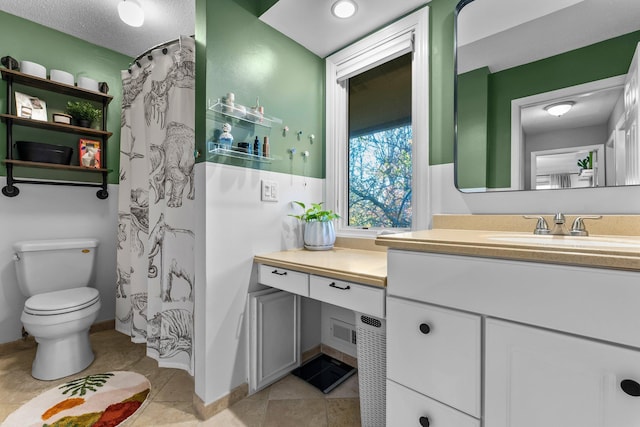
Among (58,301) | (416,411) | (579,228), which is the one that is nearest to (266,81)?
(579,228)

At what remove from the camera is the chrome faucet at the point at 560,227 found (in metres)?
1.07

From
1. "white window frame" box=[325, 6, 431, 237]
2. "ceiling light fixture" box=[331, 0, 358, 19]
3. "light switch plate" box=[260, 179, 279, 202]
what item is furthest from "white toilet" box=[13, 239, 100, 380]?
"ceiling light fixture" box=[331, 0, 358, 19]

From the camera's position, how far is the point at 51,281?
2.03 m

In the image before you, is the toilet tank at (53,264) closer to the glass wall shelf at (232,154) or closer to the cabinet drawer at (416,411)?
the glass wall shelf at (232,154)

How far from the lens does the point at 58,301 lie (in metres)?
1.80

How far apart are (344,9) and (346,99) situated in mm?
567

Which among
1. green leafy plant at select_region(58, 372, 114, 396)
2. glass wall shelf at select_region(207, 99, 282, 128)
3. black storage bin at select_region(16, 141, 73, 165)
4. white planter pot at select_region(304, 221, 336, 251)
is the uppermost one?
glass wall shelf at select_region(207, 99, 282, 128)

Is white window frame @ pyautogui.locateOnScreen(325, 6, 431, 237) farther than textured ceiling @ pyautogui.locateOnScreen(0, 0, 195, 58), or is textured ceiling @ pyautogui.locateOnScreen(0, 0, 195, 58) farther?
textured ceiling @ pyautogui.locateOnScreen(0, 0, 195, 58)

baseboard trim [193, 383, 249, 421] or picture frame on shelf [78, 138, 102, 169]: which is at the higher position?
picture frame on shelf [78, 138, 102, 169]

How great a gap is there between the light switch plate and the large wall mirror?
1.03 m

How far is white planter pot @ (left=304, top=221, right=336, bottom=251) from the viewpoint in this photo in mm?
1811

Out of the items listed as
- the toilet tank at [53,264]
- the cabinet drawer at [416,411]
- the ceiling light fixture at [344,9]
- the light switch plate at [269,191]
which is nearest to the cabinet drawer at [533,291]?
the cabinet drawer at [416,411]

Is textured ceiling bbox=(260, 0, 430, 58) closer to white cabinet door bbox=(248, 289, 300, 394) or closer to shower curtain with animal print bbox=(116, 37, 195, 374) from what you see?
shower curtain with animal print bbox=(116, 37, 195, 374)

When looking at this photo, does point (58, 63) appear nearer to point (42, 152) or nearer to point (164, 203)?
point (42, 152)
